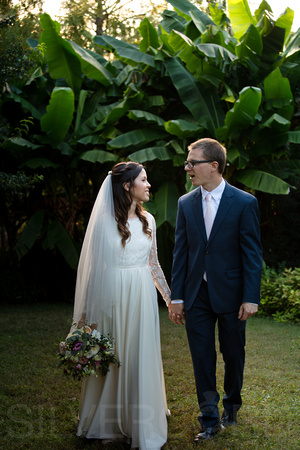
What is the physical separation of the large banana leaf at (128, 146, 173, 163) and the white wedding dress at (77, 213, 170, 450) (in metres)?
4.84

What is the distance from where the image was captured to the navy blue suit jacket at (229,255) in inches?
139

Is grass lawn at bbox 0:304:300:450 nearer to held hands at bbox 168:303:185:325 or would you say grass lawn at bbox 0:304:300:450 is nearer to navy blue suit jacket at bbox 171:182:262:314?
held hands at bbox 168:303:185:325

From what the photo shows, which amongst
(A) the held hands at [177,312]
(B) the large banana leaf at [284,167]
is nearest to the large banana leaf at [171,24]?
(B) the large banana leaf at [284,167]

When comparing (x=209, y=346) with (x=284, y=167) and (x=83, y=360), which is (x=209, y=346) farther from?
(x=284, y=167)

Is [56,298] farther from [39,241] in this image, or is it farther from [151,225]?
[151,225]

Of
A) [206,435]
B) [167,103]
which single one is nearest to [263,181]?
[167,103]

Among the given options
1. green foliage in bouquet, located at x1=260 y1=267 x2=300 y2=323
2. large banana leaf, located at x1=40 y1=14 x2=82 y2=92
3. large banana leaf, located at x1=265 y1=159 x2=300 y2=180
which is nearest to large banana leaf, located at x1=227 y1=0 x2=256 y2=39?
large banana leaf, located at x1=265 y1=159 x2=300 y2=180

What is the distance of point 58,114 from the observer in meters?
8.48

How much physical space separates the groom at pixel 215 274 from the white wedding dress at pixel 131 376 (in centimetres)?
28

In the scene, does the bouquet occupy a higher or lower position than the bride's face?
lower

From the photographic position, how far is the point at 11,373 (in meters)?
5.49

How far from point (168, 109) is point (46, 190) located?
311 centimetres

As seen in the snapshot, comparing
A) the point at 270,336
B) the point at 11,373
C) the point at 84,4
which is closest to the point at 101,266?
the point at 11,373

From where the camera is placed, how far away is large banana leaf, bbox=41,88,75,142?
26.6 feet
